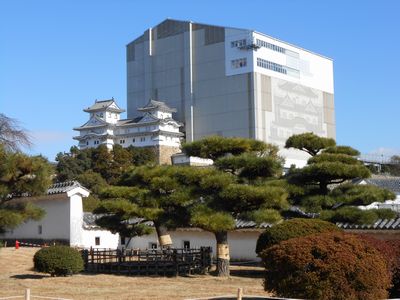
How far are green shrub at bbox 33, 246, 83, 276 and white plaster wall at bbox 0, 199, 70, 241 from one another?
12250 mm

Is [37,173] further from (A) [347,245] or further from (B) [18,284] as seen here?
(A) [347,245]

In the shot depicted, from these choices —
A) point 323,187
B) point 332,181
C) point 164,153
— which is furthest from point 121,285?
point 164,153

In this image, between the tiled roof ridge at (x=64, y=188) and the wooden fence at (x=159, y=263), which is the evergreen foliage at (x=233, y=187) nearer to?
the wooden fence at (x=159, y=263)

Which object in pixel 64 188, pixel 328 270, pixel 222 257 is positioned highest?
pixel 64 188

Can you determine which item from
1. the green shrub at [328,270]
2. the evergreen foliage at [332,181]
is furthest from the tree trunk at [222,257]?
the green shrub at [328,270]

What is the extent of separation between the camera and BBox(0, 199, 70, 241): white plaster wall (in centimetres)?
3419

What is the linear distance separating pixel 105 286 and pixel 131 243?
61.4ft

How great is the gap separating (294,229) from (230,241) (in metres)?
11.5

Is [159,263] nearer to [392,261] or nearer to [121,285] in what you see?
[121,285]

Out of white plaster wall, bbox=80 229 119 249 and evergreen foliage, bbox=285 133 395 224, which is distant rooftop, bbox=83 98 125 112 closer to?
white plaster wall, bbox=80 229 119 249

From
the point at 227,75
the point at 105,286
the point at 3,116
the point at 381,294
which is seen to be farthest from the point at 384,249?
the point at 227,75

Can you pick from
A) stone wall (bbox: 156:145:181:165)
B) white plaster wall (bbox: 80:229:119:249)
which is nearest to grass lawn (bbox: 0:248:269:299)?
white plaster wall (bbox: 80:229:119:249)

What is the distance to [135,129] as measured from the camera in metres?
105

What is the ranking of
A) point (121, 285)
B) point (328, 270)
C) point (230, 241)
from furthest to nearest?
point (230, 241)
point (121, 285)
point (328, 270)
